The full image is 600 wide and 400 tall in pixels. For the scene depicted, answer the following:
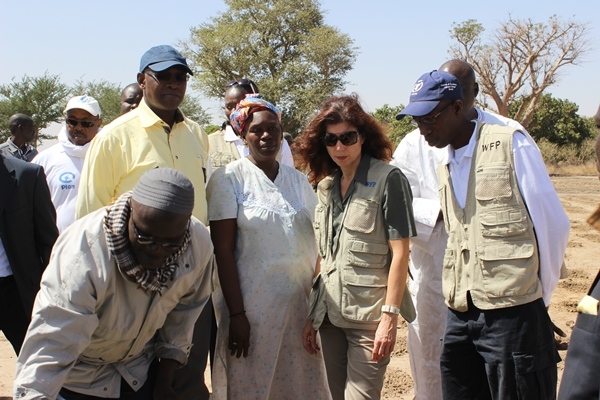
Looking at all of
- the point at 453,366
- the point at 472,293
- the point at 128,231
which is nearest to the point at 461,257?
the point at 472,293

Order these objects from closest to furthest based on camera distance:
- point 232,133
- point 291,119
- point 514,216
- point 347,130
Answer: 1. point 514,216
2. point 347,130
3. point 232,133
4. point 291,119

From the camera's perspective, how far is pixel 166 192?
2.27 m

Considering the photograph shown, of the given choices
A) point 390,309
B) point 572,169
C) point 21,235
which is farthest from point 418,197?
point 572,169

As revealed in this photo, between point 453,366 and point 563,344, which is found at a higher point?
point 453,366

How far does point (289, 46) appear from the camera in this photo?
45.8 metres

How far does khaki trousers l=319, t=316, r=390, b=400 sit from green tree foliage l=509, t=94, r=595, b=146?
114 ft

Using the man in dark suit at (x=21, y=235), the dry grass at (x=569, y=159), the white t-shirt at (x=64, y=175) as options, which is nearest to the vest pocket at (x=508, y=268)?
the man in dark suit at (x=21, y=235)

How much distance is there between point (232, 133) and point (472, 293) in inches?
105

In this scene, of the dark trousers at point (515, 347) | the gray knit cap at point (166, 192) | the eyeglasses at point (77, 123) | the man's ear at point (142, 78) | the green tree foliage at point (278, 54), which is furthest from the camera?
the green tree foliage at point (278, 54)

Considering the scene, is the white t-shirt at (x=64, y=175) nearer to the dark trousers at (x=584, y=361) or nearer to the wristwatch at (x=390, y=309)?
the wristwatch at (x=390, y=309)

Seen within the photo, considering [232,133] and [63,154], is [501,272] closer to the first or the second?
[232,133]

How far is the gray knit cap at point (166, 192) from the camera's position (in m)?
2.25

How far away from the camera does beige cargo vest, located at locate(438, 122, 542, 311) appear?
2727 mm

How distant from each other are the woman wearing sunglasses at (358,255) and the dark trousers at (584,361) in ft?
3.79
